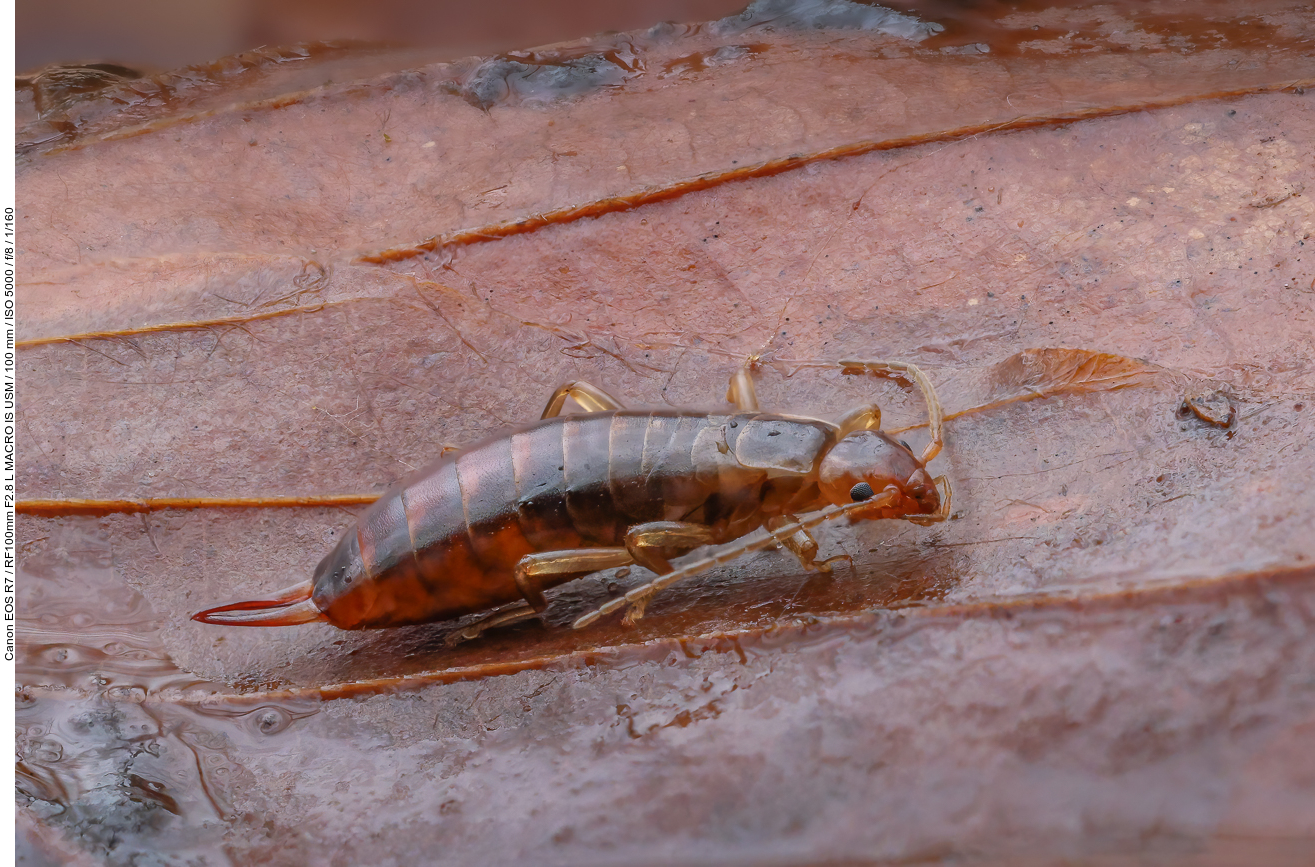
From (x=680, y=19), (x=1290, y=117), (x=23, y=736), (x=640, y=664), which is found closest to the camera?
(x=640, y=664)

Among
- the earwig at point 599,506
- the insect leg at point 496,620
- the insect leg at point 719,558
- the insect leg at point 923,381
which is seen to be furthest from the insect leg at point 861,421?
the insect leg at point 496,620

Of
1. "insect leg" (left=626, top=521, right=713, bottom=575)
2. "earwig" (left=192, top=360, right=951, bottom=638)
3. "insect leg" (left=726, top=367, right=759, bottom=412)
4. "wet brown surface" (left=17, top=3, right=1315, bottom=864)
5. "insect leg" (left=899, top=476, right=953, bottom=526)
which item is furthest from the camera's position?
"insect leg" (left=726, top=367, right=759, bottom=412)

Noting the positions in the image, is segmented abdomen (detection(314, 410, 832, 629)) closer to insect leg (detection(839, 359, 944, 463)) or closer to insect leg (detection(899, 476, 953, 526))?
insect leg (detection(839, 359, 944, 463))

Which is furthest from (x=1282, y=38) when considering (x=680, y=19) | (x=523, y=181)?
(x=523, y=181)

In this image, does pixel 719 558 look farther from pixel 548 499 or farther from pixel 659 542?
pixel 548 499

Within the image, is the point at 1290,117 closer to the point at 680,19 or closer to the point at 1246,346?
the point at 1246,346

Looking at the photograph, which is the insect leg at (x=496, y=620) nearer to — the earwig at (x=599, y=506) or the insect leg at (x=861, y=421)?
the earwig at (x=599, y=506)

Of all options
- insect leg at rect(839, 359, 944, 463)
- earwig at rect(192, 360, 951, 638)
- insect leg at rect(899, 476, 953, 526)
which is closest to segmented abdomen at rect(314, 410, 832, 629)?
earwig at rect(192, 360, 951, 638)
